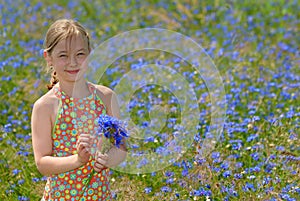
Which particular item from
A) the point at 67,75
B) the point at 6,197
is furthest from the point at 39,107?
the point at 6,197

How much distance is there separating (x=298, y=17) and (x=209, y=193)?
4964 mm

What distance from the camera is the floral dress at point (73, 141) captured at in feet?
11.2

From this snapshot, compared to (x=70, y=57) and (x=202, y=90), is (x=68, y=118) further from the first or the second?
(x=202, y=90)

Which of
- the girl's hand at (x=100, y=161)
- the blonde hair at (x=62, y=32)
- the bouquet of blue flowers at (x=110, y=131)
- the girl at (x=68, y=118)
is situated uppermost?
the blonde hair at (x=62, y=32)

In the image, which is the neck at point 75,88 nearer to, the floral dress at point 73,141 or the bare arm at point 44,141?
the floral dress at point 73,141

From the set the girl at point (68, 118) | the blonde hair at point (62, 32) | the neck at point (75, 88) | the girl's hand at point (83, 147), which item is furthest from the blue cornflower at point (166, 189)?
the blonde hair at point (62, 32)

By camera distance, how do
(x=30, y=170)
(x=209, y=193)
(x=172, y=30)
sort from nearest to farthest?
1. (x=209, y=193)
2. (x=30, y=170)
3. (x=172, y=30)

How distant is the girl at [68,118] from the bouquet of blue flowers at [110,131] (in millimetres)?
71

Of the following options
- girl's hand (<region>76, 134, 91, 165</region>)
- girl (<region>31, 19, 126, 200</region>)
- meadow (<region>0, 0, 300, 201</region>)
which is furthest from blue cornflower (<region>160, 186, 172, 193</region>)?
girl's hand (<region>76, 134, 91, 165</region>)

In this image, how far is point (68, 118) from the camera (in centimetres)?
342

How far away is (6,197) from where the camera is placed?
4.27 metres

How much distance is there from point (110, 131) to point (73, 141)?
0.50 metres

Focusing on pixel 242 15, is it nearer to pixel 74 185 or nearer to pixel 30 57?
pixel 30 57

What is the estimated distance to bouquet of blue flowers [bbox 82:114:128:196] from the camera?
9.75ft
